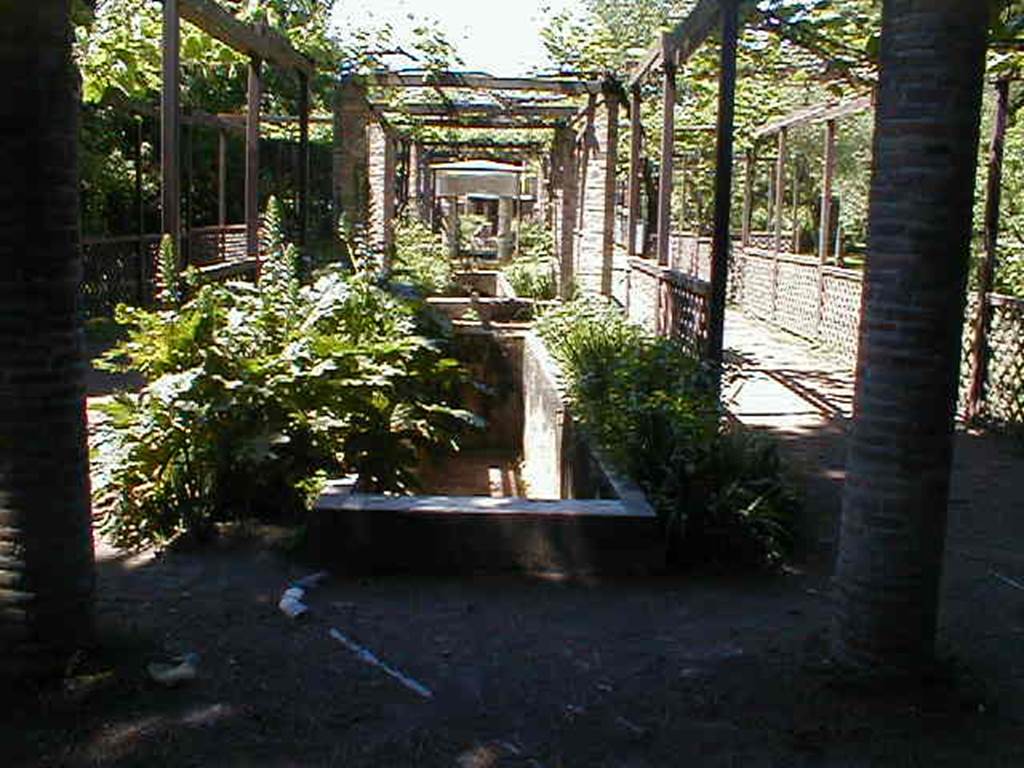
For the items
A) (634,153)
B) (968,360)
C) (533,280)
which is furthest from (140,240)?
(968,360)

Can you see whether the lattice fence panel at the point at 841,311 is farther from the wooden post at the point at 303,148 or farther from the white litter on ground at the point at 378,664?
the white litter on ground at the point at 378,664

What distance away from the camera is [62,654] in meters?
3.71

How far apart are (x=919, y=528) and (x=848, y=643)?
18.0 inches

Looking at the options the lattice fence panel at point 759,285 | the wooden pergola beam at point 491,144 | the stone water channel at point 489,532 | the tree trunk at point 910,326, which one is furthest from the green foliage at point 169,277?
the wooden pergola beam at point 491,144

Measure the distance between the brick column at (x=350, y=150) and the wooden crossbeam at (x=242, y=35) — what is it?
407 cm

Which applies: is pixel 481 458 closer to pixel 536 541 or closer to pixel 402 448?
pixel 402 448

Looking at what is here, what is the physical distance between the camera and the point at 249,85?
1013cm

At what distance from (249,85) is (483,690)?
753 centimetres

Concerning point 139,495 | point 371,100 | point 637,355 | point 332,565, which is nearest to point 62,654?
point 332,565

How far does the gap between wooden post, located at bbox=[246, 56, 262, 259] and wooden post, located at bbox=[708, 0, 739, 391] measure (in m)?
4.28

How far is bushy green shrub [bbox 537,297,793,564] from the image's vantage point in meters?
5.44

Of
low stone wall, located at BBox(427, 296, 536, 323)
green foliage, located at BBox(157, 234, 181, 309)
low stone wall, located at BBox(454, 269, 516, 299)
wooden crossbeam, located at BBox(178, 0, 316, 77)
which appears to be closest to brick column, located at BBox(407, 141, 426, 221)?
low stone wall, located at BBox(454, 269, 516, 299)

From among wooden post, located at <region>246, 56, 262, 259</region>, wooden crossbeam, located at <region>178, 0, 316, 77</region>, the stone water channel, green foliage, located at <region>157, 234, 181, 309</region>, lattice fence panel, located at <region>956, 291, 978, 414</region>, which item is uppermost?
wooden crossbeam, located at <region>178, 0, 316, 77</region>

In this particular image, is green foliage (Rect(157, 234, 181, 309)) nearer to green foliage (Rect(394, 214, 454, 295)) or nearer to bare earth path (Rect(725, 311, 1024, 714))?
bare earth path (Rect(725, 311, 1024, 714))
